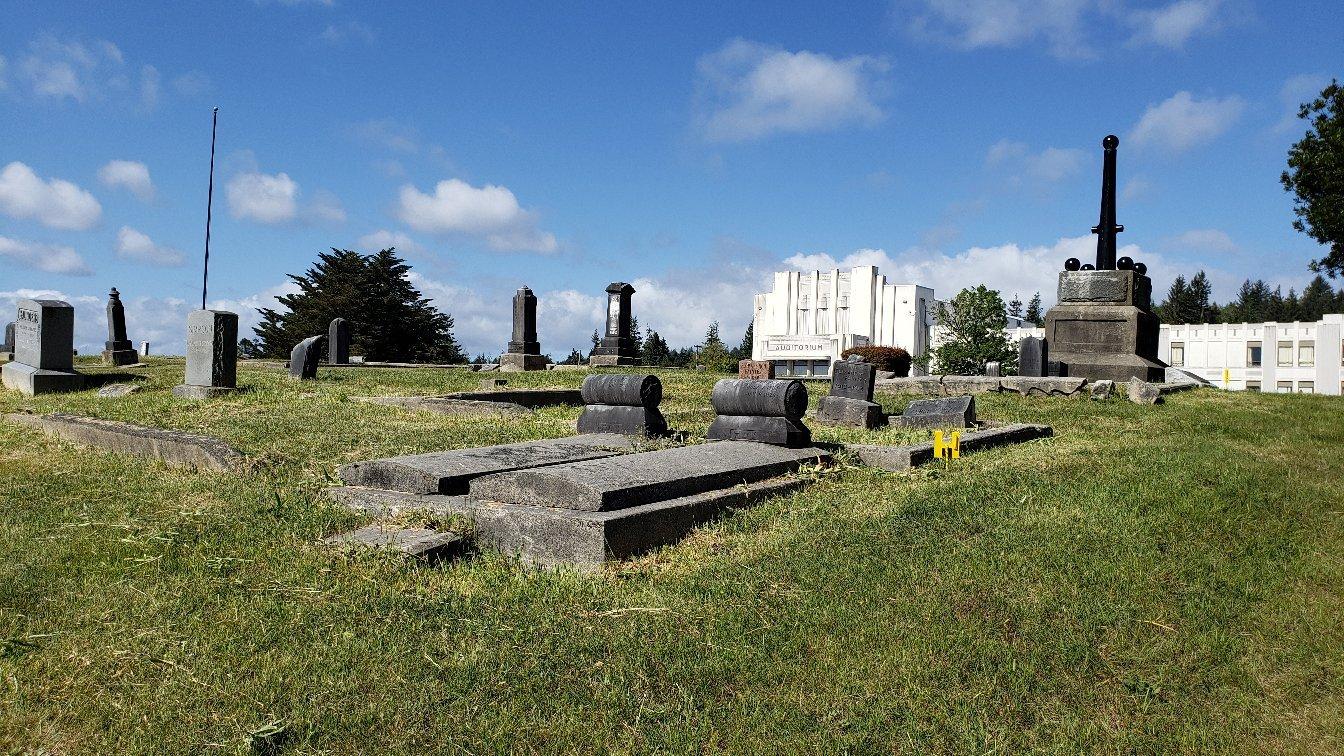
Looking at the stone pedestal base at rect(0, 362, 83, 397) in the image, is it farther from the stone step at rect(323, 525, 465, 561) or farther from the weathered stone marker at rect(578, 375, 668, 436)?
the stone step at rect(323, 525, 465, 561)

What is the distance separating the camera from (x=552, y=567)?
4.91 m

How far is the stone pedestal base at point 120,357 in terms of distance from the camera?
24.0 metres

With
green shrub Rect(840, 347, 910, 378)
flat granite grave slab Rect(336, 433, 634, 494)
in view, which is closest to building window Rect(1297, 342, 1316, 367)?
green shrub Rect(840, 347, 910, 378)

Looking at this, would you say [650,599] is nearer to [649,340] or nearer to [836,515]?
[836,515]

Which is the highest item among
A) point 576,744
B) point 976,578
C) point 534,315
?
point 534,315

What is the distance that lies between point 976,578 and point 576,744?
2474mm

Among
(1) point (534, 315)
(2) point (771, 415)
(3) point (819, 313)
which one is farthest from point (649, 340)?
(2) point (771, 415)

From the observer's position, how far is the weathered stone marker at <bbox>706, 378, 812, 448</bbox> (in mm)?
7703

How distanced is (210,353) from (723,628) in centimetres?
1214

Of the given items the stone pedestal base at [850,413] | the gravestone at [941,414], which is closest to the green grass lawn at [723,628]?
the gravestone at [941,414]

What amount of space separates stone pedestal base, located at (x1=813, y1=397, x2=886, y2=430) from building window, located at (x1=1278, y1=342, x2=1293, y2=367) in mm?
46392

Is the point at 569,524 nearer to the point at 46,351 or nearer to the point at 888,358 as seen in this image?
the point at 46,351

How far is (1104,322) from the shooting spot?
16.6 m

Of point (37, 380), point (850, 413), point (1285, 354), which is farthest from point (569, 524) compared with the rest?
point (1285, 354)
